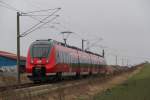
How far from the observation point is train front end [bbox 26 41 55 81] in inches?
1313

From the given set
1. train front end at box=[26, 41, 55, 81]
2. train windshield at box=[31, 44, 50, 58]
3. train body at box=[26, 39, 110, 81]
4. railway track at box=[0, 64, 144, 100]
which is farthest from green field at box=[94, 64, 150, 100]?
train windshield at box=[31, 44, 50, 58]

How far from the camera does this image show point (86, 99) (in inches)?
909

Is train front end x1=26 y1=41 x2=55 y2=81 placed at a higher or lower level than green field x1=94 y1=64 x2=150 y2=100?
higher

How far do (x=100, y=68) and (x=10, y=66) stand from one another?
2178 centimetres

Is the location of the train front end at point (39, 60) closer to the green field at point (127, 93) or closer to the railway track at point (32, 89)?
the railway track at point (32, 89)

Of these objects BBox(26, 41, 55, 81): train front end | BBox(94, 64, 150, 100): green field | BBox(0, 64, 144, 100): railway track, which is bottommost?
BBox(94, 64, 150, 100): green field

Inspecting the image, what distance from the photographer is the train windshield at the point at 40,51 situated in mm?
33522

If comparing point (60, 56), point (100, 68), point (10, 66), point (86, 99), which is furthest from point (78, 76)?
point (10, 66)

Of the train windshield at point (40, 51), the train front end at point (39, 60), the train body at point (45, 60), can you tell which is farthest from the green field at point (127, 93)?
the train windshield at point (40, 51)

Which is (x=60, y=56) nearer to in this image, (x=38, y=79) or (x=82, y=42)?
(x=38, y=79)

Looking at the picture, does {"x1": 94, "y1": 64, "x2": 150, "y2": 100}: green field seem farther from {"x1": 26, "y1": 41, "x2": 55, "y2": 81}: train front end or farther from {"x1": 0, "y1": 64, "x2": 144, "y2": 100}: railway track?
{"x1": 26, "y1": 41, "x2": 55, "y2": 81}: train front end

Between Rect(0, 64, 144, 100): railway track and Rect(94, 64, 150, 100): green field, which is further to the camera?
Rect(94, 64, 150, 100): green field

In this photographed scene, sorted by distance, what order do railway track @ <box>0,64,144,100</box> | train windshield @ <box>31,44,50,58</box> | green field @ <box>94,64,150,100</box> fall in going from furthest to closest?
train windshield @ <box>31,44,50,58</box>
green field @ <box>94,64,150,100</box>
railway track @ <box>0,64,144,100</box>

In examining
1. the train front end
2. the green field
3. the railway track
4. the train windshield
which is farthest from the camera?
the train windshield
